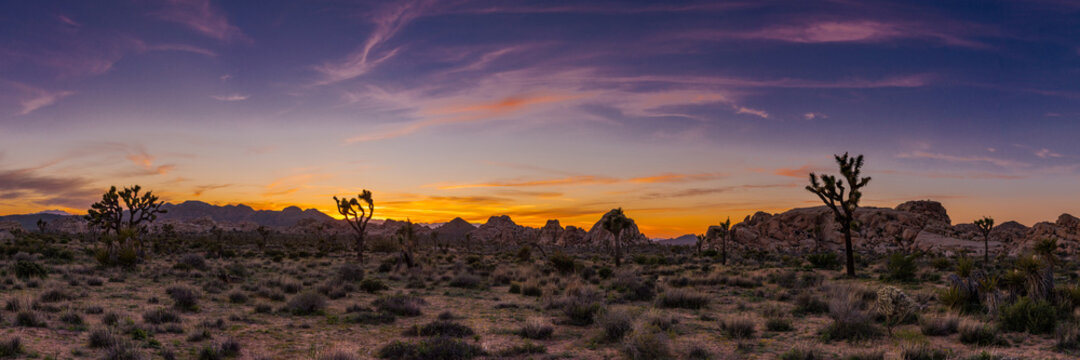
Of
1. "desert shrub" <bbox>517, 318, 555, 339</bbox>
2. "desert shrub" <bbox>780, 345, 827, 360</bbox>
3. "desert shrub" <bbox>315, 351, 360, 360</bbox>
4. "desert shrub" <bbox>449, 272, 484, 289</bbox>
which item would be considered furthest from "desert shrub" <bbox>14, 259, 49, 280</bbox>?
"desert shrub" <bbox>780, 345, 827, 360</bbox>

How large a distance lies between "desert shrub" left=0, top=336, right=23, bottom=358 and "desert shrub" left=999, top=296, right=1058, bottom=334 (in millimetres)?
21155

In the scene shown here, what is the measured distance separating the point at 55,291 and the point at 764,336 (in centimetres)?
2078

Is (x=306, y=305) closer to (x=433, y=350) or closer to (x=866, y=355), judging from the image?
(x=433, y=350)

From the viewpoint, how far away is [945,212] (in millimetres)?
112312

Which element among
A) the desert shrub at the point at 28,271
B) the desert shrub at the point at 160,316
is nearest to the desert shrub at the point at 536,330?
the desert shrub at the point at 160,316

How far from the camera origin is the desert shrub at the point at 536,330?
500 inches

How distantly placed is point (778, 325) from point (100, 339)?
51.6 ft

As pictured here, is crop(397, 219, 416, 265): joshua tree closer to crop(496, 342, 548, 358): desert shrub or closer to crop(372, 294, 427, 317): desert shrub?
crop(372, 294, 427, 317): desert shrub

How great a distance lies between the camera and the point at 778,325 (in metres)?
13.4

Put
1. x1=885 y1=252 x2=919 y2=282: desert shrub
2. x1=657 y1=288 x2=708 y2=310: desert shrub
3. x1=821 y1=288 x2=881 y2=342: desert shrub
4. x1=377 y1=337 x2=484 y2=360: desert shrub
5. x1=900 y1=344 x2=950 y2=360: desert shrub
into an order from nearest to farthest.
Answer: x1=900 y1=344 x2=950 y2=360: desert shrub < x1=377 y1=337 x2=484 y2=360: desert shrub < x1=821 y1=288 x2=881 y2=342: desert shrub < x1=657 y1=288 x2=708 y2=310: desert shrub < x1=885 y1=252 x2=919 y2=282: desert shrub

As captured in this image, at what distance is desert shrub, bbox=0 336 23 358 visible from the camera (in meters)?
9.20

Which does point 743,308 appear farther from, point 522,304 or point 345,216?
point 345,216

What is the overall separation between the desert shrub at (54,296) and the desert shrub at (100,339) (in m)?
6.63

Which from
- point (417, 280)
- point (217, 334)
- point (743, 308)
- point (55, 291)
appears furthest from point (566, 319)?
point (55, 291)
